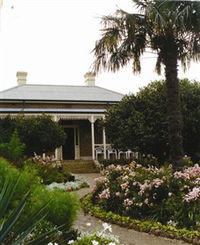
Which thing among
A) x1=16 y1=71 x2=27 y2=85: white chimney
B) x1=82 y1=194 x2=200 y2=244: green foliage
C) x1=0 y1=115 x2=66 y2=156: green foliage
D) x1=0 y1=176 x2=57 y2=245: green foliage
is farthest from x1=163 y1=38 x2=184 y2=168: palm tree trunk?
x1=16 y1=71 x2=27 y2=85: white chimney

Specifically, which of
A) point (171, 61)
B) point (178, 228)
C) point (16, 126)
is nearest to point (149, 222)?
point (178, 228)

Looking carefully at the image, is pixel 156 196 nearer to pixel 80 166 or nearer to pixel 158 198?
pixel 158 198

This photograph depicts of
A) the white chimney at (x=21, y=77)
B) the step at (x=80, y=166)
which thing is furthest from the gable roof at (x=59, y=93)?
the step at (x=80, y=166)

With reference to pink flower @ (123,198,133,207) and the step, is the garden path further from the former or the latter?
the step

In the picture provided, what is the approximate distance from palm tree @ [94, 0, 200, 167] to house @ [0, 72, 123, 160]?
1271 cm

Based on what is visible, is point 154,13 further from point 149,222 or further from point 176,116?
point 149,222

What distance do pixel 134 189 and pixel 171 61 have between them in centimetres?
415

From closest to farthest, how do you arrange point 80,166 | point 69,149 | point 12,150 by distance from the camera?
point 12,150, point 80,166, point 69,149

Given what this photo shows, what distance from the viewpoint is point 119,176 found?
429 inches

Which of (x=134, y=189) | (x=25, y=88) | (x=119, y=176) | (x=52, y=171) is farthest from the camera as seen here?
(x=25, y=88)

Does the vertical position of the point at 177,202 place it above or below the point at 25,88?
below

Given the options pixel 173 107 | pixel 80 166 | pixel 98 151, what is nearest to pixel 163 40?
pixel 173 107

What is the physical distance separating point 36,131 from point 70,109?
8.50 meters

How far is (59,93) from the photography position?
1182 inches
